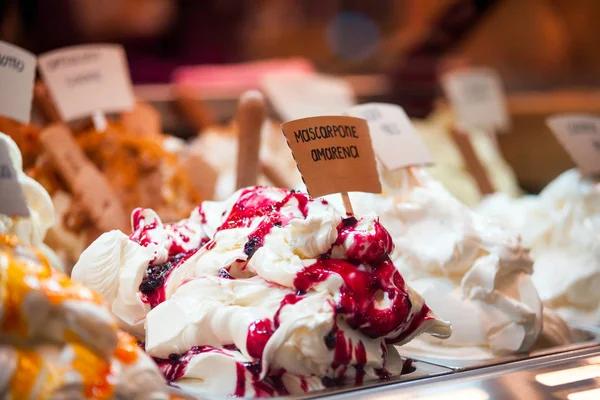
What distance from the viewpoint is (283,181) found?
70.4 inches

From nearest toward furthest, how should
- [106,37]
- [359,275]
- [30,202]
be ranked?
[359,275] < [30,202] < [106,37]

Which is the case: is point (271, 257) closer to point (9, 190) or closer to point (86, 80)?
point (9, 190)

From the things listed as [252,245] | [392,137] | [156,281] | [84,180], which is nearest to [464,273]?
[392,137]

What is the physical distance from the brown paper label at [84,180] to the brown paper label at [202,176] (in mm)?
211

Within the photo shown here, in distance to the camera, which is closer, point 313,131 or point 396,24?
point 313,131

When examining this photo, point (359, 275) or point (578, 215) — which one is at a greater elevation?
point (578, 215)

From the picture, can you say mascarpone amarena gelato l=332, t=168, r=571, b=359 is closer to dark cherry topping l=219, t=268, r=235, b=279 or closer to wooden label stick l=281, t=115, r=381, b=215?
wooden label stick l=281, t=115, r=381, b=215

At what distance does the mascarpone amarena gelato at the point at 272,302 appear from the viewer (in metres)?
0.91

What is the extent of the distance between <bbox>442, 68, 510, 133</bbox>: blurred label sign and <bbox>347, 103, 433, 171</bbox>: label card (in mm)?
1080

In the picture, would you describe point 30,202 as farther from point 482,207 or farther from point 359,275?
point 482,207

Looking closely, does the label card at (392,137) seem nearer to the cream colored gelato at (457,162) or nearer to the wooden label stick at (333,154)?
the wooden label stick at (333,154)

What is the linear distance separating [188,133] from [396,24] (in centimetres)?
235

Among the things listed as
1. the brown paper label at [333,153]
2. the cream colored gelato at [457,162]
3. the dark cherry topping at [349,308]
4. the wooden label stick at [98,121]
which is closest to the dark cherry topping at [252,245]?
the dark cherry topping at [349,308]

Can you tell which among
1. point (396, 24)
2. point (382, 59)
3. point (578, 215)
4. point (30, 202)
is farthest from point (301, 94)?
point (396, 24)
